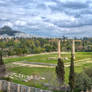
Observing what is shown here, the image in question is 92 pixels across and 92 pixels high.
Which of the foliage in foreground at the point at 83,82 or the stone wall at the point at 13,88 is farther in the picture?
the foliage in foreground at the point at 83,82

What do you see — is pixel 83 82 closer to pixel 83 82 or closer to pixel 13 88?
pixel 83 82

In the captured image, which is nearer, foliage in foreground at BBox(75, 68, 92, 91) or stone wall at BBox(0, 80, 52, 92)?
stone wall at BBox(0, 80, 52, 92)

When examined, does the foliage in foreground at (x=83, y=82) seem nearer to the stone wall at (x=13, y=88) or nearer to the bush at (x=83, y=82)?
the bush at (x=83, y=82)

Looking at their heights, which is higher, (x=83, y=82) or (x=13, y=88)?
(x=83, y=82)

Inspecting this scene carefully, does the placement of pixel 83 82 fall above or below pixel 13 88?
above

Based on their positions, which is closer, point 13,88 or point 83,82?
point 83,82

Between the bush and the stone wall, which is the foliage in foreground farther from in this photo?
the stone wall

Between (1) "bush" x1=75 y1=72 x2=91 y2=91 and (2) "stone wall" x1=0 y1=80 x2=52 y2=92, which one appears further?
(1) "bush" x1=75 y1=72 x2=91 y2=91

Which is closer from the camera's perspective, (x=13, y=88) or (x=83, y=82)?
(x=83, y=82)

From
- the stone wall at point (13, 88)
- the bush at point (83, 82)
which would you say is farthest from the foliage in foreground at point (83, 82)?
the stone wall at point (13, 88)

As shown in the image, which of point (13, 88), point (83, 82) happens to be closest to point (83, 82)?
point (83, 82)

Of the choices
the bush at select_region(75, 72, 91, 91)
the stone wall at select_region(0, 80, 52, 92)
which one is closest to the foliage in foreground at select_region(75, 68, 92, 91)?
the bush at select_region(75, 72, 91, 91)

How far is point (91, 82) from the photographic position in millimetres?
19547

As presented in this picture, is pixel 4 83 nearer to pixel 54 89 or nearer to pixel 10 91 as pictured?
pixel 10 91
